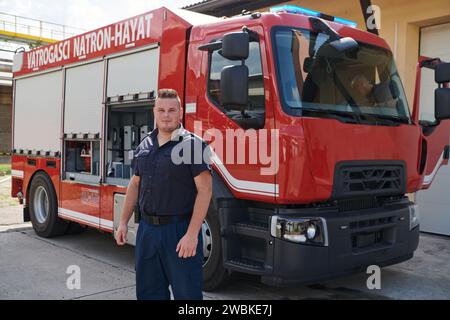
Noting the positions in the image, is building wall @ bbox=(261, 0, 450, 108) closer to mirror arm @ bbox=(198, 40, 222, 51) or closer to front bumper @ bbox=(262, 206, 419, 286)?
front bumper @ bbox=(262, 206, 419, 286)

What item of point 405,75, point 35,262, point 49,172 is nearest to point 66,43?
point 49,172

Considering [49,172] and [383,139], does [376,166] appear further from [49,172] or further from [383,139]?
[49,172]

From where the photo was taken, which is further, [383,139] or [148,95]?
[148,95]

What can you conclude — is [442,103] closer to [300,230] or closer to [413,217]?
[413,217]

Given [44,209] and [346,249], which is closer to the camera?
[346,249]

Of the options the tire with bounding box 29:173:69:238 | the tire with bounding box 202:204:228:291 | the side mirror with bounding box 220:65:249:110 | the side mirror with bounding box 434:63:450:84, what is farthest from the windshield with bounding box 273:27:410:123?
the tire with bounding box 29:173:69:238

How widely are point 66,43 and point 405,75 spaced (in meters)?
5.07

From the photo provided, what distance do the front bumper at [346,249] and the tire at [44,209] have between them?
13.6ft

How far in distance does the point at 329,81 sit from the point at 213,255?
1.88 meters

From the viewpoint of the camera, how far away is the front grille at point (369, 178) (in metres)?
3.96

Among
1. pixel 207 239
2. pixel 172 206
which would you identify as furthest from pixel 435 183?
pixel 172 206

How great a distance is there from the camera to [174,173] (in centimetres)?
305

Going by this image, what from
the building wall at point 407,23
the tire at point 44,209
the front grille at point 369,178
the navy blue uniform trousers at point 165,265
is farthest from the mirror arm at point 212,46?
the building wall at point 407,23
